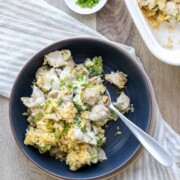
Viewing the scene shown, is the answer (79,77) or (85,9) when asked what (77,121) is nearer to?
(79,77)

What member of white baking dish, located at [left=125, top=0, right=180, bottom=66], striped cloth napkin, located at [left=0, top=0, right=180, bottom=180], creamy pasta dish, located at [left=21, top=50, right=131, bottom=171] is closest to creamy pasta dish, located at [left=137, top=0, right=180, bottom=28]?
white baking dish, located at [left=125, top=0, right=180, bottom=66]

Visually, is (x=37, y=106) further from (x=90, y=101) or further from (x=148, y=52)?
(x=148, y=52)

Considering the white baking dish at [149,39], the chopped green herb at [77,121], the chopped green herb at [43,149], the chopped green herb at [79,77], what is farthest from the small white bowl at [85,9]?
the chopped green herb at [43,149]

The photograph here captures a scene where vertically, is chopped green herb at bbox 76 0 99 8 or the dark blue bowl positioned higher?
chopped green herb at bbox 76 0 99 8

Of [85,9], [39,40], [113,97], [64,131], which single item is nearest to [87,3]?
[85,9]

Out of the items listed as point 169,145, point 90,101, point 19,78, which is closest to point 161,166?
point 169,145

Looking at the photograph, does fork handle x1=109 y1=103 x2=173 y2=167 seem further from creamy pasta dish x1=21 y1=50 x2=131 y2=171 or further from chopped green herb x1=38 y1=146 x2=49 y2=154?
chopped green herb x1=38 y1=146 x2=49 y2=154
